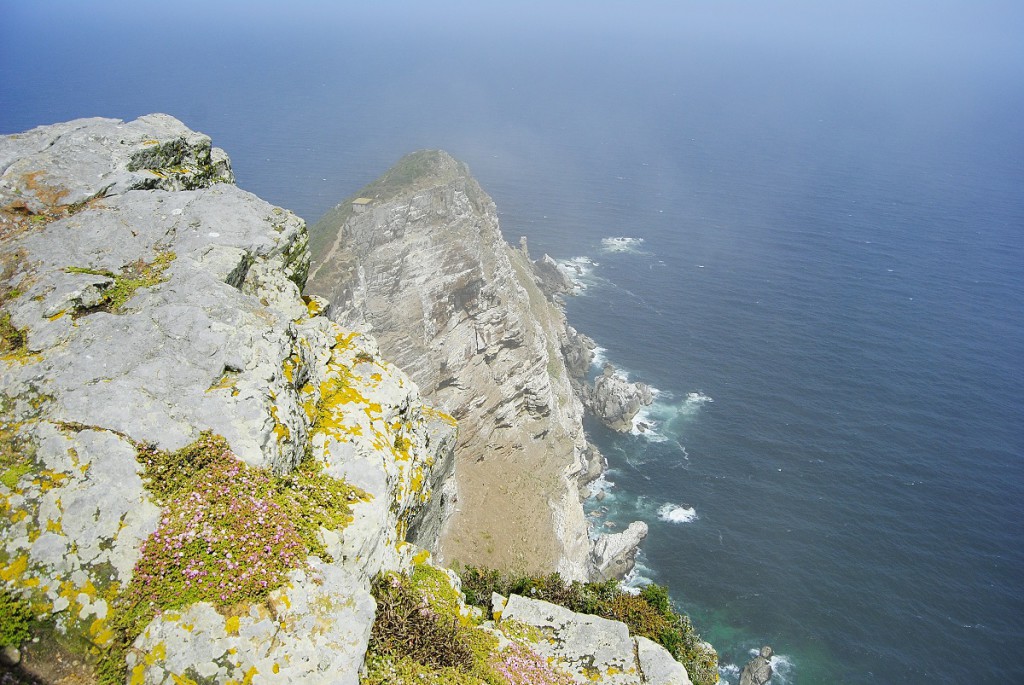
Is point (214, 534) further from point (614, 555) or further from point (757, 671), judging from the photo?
point (614, 555)

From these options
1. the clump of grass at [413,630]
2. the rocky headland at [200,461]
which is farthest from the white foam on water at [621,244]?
the clump of grass at [413,630]

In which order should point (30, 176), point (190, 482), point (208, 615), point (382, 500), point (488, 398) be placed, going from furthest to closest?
1. point (488, 398)
2. point (30, 176)
3. point (382, 500)
4. point (190, 482)
5. point (208, 615)

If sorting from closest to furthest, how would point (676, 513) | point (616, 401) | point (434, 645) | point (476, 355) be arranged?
1. point (434, 645)
2. point (476, 355)
3. point (676, 513)
4. point (616, 401)

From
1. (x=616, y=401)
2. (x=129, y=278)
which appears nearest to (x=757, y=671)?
(x=616, y=401)

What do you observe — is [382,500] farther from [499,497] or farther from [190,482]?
[499,497]

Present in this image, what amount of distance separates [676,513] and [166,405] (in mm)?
77939

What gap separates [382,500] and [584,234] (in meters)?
153

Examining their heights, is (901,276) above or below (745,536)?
above

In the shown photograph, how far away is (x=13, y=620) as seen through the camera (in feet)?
31.3

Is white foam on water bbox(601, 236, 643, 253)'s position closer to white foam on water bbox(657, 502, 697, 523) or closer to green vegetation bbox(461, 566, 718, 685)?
white foam on water bbox(657, 502, 697, 523)

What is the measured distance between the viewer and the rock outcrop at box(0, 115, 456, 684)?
1000 centimetres

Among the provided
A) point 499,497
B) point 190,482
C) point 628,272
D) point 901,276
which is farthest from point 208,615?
point 901,276

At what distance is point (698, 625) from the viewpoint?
67375 mm

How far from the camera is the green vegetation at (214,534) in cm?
1013
